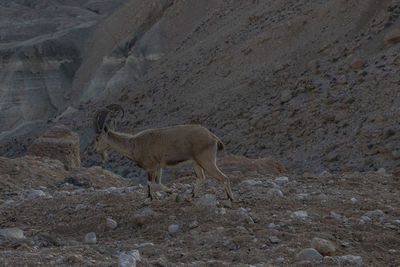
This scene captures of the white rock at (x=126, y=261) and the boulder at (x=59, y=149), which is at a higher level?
the white rock at (x=126, y=261)

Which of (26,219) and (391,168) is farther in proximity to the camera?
(391,168)

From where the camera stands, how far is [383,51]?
18.5m

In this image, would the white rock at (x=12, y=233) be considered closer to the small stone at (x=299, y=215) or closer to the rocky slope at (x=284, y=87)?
the small stone at (x=299, y=215)

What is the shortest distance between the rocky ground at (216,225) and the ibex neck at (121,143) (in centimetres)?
75

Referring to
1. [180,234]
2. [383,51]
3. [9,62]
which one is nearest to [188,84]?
[383,51]

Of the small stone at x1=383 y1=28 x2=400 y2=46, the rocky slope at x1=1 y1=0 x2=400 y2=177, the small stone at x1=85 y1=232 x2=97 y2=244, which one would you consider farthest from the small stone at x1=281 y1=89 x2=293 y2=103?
the small stone at x1=85 y1=232 x2=97 y2=244

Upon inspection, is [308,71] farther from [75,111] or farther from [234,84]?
[75,111]

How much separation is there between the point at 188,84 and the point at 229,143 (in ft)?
19.7

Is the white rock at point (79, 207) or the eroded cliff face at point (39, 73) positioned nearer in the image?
the white rock at point (79, 207)

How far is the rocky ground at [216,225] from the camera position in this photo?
6055mm

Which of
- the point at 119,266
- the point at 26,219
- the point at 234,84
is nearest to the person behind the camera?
the point at 119,266

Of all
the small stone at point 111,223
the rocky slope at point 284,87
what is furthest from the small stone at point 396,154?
the small stone at point 111,223

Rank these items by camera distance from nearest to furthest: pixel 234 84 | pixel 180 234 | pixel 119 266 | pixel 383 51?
pixel 119 266 → pixel 180 234 → pixel 383 51 → pixel 234 84

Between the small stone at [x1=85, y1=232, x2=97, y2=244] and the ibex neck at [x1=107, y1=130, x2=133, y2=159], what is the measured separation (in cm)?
191
